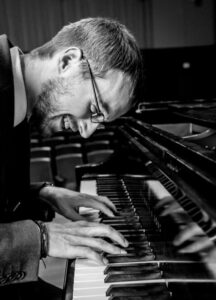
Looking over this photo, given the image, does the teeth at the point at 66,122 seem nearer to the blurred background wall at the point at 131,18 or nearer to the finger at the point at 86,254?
the finger at the point at 86,254

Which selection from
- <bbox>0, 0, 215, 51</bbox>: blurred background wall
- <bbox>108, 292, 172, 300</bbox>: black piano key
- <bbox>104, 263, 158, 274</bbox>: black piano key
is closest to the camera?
<bbox>108, 292, 172, 300</bbox>: black piano key

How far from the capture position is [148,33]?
855 centimetres

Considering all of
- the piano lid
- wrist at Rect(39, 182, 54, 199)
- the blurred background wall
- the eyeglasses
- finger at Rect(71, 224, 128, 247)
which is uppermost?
the blurred background wall

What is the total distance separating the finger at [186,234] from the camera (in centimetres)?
97

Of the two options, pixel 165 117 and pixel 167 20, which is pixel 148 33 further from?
pixel 165 117

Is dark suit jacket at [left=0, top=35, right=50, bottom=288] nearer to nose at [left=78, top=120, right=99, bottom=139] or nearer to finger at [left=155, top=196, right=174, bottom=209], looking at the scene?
nose at [left=78, top=120, right=99, bottom=139]

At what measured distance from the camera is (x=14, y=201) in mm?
1529

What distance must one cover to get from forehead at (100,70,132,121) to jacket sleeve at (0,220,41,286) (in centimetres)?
62

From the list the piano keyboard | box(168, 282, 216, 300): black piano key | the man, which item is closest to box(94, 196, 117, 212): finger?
the man

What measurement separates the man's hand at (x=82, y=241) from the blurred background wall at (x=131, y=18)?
8.06 metres

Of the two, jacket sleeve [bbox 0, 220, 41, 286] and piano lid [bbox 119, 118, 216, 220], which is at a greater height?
piano lid [bbox 119, 118, 216, 220]

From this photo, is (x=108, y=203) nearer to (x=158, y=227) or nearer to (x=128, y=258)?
(x=158, y=227)

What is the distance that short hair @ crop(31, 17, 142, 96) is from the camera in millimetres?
1292

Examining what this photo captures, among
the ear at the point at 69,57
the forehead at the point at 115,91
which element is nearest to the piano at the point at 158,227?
the forehead at the point at 115,91
